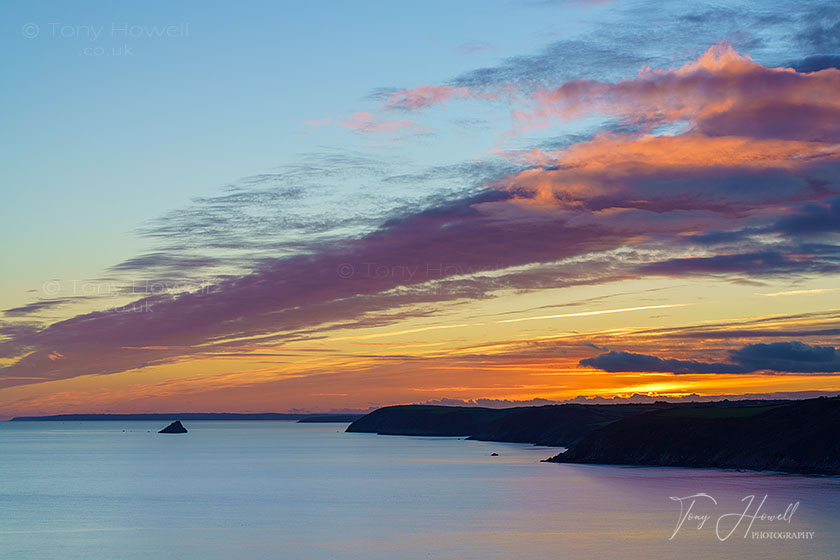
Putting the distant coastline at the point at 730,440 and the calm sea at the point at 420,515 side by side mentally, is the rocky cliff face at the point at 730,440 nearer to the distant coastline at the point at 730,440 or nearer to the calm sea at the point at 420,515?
the distant coastline at the point at 730,440

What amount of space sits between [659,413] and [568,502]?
81.6 meters

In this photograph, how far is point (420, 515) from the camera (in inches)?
3189

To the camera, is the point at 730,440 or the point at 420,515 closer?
the point at 420,515

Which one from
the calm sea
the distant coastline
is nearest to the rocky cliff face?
the distant coastline

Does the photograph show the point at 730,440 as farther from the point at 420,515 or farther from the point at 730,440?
the point at 420,515

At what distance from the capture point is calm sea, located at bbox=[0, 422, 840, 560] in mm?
59625

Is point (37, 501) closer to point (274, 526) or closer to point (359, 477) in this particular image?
point (274, 526)

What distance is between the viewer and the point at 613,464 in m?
154

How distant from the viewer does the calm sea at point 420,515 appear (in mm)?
59625

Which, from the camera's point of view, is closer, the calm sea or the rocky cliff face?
the calm sea

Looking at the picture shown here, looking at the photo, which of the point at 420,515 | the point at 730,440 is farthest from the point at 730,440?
the point at 420,515

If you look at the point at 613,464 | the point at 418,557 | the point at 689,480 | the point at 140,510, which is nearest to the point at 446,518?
the point at 418,557

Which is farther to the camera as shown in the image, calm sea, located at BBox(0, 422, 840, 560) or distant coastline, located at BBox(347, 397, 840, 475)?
distant coastline, located at BBox(347, 397, 840, 475)

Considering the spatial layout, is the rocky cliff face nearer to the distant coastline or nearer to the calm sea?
the distant coastline
